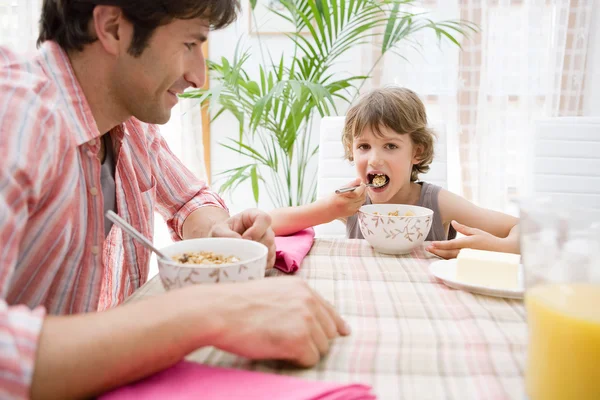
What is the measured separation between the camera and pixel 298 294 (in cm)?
61

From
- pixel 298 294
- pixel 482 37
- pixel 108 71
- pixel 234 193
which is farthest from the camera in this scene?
pixel 234 193

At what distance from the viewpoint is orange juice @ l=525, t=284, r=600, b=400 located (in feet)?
1.52

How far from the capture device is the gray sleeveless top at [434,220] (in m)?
1.58

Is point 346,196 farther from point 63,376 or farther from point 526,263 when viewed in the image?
point 63,376

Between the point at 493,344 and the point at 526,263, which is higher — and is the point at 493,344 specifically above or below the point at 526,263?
below

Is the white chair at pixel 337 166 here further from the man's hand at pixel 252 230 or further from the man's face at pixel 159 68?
the man's face at pixel 159 68

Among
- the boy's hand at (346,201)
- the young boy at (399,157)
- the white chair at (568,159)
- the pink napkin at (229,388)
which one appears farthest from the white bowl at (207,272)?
the white chair at (568,159)

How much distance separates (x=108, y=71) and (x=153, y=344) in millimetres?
628

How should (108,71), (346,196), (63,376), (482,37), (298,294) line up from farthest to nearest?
(482,37), (346,196), (108,71), (298,294), (63,376)

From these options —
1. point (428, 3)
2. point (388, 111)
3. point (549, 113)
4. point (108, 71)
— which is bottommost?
point (549, 113)

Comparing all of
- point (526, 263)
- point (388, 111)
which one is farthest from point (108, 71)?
point (388, 111)

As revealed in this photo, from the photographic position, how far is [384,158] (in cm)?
159

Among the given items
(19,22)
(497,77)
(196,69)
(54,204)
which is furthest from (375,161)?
(19,22)

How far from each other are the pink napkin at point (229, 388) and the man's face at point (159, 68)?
60 cm
